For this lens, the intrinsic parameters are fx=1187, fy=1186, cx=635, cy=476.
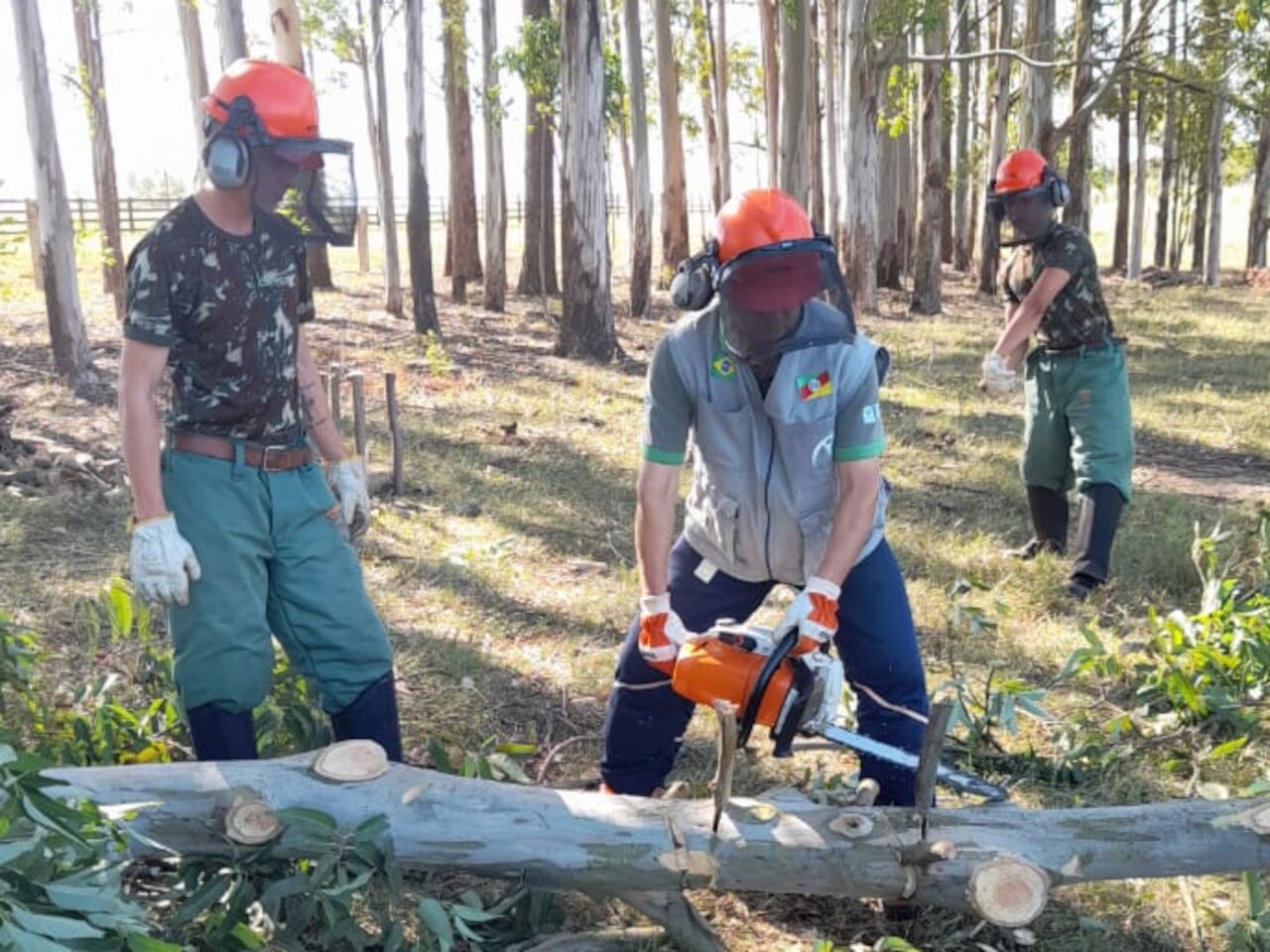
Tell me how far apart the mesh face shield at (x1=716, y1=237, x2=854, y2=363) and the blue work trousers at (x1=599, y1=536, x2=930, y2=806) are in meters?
0.62

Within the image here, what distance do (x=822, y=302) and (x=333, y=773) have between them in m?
1.52

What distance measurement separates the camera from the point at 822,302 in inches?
111

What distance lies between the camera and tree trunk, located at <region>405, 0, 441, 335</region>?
12.6m

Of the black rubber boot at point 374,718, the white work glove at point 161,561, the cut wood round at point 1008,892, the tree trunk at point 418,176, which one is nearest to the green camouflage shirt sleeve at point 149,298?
the white work glove at point 161,561

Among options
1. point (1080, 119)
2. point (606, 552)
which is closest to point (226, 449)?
point (606, 552)

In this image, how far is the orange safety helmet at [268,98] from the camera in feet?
9.14

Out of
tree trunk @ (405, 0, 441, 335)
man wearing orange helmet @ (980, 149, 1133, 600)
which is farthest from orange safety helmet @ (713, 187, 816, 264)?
tree trunk @ (405, 0, 441, 335)

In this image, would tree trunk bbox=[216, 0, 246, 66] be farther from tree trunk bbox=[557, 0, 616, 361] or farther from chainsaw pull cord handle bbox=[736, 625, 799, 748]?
chainsaw pull cord handle bbox=[736, 625, 799, 748]

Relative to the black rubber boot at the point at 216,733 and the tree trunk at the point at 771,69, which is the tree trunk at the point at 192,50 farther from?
the black rubber boot at the point at 216,733

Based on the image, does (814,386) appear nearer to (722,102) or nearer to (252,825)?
(252,825)

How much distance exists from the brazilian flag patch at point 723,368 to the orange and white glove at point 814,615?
0.50 metres

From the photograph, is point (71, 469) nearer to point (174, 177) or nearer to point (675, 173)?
point (675, 173)

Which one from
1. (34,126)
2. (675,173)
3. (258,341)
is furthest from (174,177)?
(258,341)

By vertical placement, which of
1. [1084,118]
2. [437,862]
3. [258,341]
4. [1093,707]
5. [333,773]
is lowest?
[1093,707]
